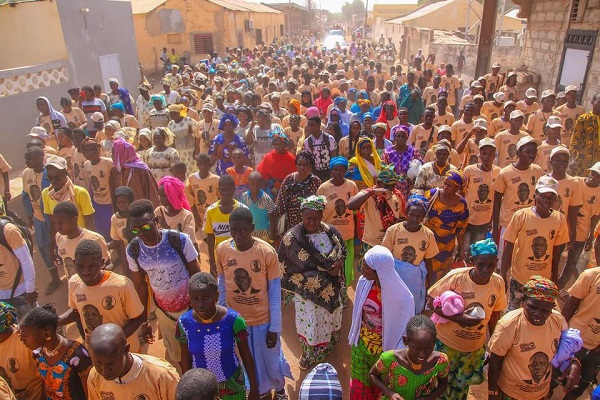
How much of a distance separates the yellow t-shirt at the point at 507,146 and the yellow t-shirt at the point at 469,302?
375cm

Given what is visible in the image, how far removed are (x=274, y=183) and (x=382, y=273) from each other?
3034 mm

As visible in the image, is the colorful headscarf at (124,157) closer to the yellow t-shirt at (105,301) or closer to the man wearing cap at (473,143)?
the yellow t-shirt at (105,301)

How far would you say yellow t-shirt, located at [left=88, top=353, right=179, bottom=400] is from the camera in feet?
7.98

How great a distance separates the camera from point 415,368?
2689mm

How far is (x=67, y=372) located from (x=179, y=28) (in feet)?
87.8

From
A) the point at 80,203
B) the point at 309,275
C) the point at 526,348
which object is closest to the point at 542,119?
the point at 309,275

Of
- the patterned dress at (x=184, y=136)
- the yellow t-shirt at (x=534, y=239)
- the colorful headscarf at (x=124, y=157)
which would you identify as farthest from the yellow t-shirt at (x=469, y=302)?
the patterned dress at (x=184, y=136)

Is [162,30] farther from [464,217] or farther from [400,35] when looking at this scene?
[464,217]

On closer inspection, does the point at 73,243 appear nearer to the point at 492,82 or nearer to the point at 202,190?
the point at 202,190

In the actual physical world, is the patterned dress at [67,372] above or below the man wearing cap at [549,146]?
below

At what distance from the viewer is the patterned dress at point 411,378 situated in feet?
8.81

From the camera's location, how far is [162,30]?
85.5ft

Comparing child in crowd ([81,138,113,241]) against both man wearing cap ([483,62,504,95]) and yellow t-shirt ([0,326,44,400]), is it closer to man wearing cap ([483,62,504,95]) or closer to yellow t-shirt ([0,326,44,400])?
yellow t-shirt ([0,326,44,400])

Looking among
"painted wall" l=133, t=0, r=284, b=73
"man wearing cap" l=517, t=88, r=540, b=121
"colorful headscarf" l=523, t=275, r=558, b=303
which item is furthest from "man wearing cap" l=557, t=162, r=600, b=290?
"painted wall" l=133, t=0, r=284, b=73
